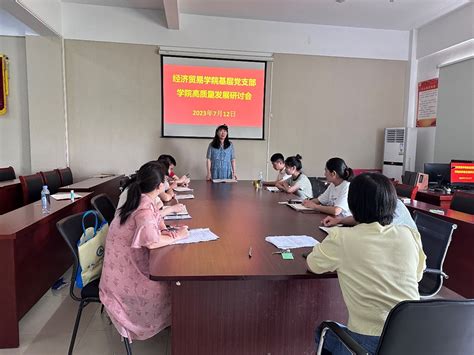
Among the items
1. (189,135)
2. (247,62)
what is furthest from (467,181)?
(189,135)

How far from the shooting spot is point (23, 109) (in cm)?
494

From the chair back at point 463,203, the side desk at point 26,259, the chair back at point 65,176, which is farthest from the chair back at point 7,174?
the chair back at point 463,203

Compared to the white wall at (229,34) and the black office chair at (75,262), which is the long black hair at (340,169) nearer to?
the black office chair at (75,262)

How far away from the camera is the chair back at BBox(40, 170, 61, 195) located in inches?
159

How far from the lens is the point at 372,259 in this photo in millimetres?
1109

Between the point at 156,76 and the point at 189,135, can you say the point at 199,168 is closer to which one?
the point at 189,135

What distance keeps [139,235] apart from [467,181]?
4087 mm

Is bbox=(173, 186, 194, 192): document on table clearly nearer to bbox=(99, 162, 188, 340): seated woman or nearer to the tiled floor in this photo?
the tiled floor

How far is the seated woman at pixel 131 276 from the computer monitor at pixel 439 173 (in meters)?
3.89

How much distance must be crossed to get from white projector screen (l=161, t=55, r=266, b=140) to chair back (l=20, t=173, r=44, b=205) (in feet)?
6.36

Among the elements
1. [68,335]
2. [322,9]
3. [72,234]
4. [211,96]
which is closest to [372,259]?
[72,234]

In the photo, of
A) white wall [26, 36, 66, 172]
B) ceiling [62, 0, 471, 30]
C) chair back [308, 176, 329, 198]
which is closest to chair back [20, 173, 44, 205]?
white wall [26, 36, 66, 172]

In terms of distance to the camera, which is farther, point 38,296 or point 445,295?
point 445,295

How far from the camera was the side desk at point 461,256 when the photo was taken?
247 cm
